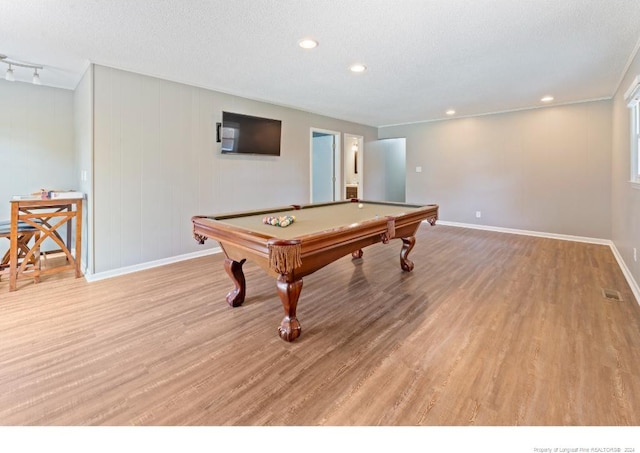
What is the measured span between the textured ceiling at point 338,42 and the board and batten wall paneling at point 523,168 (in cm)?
96

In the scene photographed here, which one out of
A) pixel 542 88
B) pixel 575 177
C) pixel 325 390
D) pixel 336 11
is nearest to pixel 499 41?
pixel 336 11

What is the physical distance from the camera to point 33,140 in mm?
4027

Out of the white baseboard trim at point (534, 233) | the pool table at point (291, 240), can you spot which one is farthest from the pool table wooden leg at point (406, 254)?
the white baseboard trim at point (534, 233)

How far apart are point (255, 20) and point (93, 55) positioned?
1.86 meters

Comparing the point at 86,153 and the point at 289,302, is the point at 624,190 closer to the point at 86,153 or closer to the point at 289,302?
the point at 289,302

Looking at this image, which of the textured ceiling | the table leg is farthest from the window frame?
the table leg

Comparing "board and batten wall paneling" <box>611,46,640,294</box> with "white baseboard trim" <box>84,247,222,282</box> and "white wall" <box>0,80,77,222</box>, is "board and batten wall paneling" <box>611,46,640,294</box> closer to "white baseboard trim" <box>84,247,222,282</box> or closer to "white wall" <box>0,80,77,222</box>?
"white baseboard trim" <box>84,247,222,282</box>

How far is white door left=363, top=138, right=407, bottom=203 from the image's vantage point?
25.1 feet

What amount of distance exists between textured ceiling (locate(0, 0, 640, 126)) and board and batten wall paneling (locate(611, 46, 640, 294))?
241 millimetres

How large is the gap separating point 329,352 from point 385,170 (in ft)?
22.0

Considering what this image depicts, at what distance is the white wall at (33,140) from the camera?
3.84m

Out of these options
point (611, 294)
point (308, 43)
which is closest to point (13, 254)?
point (308, 43)

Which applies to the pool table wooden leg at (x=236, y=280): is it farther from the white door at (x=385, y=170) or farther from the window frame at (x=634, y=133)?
the white door at (x=385, y=170)
